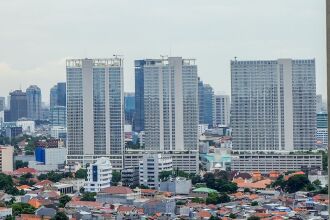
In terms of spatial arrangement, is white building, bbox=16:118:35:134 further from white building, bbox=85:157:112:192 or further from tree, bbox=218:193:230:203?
tree, bbox=218:193:230:203

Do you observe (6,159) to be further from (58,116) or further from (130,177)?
(58,116)

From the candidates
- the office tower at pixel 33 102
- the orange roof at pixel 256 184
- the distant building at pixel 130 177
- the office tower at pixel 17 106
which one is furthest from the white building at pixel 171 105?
the office tower at pixel 33 102

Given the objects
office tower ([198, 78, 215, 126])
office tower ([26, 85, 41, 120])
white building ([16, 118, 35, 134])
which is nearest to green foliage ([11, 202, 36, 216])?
white building ([16, 118, 35, 134])

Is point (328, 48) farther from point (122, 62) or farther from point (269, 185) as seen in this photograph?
point (122, 62)

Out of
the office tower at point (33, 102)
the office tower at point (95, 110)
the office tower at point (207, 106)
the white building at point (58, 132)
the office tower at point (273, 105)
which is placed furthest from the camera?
the office tower at point (33, 102)

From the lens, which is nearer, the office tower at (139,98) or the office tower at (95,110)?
the office tower at (95,110)

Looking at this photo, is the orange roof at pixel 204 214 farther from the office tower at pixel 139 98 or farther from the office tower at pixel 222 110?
the office tower at pixel 222 110
